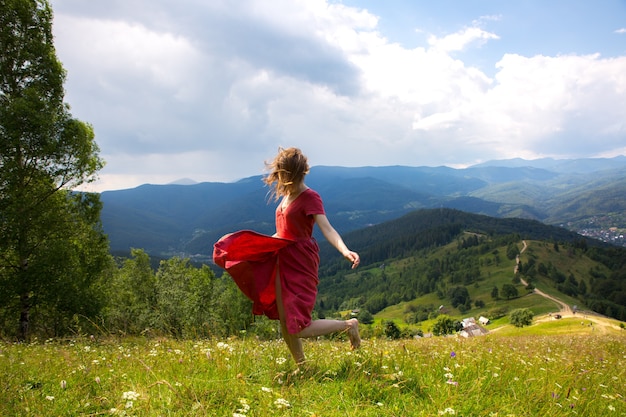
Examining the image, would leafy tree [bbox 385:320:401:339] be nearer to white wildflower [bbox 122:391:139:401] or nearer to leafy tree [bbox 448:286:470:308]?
white wildflower [bbox 122:391:139:401]

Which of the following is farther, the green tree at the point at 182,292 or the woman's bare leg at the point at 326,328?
the green tree at the point at 182,292

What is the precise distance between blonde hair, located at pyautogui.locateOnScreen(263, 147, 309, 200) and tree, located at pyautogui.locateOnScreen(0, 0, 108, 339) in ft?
47.7

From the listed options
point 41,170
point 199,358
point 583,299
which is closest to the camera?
point 199,358

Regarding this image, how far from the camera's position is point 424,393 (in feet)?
11.7

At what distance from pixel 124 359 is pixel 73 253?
15093 millimetres

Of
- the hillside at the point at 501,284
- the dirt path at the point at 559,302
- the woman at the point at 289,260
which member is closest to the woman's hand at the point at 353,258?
the woman at the point at 289,260

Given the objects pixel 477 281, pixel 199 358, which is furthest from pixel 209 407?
pixel 477 281

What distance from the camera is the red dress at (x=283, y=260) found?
4539 millimetres

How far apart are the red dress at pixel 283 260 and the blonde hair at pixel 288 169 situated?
8.0 inches

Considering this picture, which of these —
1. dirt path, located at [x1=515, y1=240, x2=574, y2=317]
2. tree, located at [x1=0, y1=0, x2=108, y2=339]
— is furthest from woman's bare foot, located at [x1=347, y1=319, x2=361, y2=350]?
dirt path, located at [x1=515, y1=240, x2=574, y2=317]

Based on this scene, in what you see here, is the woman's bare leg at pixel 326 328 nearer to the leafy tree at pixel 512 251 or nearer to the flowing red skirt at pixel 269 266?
the flowing red skirt at pixel 269 266

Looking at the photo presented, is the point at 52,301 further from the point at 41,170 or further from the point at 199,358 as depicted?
the point at 199,358

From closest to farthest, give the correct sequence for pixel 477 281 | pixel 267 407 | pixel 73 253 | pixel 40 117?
pixel 267 407
pixel 40 117
pixel 73 253
pixel 477 281

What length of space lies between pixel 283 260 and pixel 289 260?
79 millimetres
